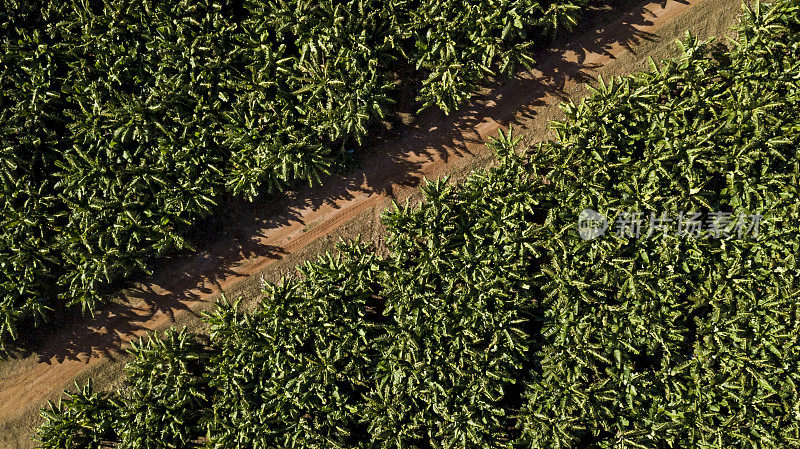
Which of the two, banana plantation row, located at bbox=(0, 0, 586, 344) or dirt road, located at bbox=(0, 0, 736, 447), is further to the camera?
dirt road, located at bbox=(0, 0, 736, 447)

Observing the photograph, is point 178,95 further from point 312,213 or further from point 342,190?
point 342,190

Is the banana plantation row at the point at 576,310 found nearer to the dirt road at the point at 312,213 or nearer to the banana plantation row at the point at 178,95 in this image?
the dirt road at the point at 312,213

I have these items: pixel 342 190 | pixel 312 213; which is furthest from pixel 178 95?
pixel 342 190

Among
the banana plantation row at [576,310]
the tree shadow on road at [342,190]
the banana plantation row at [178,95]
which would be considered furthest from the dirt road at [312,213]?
the banana plantation row at [576,310]

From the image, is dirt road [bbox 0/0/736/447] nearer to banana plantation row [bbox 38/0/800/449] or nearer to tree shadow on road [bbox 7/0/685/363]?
tree shadow on road [bbox 7/0/685/363]

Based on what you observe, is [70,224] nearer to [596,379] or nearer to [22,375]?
[22,375]

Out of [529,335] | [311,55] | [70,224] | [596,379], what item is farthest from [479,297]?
[70,224]

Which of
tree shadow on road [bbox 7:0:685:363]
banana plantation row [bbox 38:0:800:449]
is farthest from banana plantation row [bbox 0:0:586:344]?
banana plantation row [bbox 38:0:800:449]
